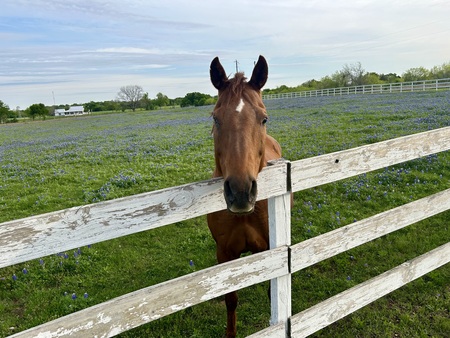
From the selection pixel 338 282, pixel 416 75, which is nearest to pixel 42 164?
pixel 338 282

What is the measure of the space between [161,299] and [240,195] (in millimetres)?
926

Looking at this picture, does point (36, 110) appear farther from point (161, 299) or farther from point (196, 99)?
point (161, 299)

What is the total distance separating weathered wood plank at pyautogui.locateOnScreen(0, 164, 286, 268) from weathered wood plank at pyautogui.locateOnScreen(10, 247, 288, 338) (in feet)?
1.42

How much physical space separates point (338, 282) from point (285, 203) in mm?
2863

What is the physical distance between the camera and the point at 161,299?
225cm

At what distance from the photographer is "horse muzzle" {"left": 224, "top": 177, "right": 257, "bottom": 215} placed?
6.97ft

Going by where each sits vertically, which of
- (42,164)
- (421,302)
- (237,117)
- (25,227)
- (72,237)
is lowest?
(421,302)

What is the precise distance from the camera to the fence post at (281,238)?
2.71 m

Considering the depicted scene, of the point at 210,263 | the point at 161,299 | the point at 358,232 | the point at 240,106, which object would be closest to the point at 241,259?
the point at 161,299

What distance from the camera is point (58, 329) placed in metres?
1.92

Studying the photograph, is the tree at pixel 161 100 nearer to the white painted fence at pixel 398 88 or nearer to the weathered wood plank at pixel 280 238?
the white painted fence at pixel 398 88

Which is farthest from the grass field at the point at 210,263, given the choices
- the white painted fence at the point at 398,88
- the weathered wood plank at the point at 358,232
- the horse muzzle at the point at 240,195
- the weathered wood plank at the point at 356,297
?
the white painted fence at the point at 398,88

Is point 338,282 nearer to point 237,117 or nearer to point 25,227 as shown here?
point 237,117

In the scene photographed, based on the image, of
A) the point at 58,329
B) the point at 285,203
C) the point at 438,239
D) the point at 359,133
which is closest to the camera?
the point at 58,329
